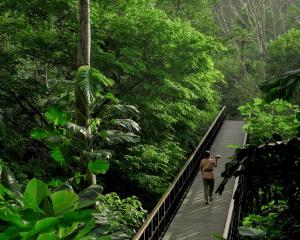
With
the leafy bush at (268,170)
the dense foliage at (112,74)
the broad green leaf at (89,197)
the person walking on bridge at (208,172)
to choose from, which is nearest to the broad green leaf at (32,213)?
the broad green leaf at (89,197)

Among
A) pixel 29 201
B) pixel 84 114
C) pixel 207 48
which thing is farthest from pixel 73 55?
pixel 29 201

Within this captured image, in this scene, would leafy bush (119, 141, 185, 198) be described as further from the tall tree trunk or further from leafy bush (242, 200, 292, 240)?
leafy bush (242, 200, 292, 240)

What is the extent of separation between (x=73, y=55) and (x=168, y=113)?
11.8 ft

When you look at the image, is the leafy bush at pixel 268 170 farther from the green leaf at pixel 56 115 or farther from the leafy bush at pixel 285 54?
the leafy bush at pixel 285 54

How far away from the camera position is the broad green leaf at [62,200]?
3.14 metres

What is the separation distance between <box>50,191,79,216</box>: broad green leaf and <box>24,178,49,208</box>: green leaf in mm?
69

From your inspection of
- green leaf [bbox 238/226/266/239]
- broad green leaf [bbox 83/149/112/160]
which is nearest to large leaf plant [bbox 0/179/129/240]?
green leaf [bbox 238/226/266/239]

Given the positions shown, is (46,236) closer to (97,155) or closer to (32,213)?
(32,213)

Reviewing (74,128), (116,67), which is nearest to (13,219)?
(74,128)

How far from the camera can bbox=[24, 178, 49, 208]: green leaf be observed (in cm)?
316

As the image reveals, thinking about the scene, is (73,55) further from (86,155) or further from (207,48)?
(86,155)

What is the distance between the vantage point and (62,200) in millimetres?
3160

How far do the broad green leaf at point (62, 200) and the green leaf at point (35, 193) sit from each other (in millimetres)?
69

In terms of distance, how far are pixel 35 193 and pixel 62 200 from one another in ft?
0.64
